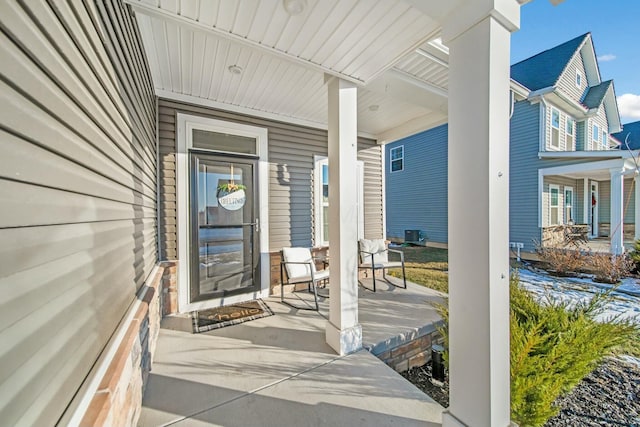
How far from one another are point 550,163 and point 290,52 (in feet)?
26.7

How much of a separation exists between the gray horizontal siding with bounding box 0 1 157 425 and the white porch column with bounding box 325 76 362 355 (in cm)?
159

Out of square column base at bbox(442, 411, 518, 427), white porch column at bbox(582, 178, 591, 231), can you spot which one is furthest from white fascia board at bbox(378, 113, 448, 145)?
white porch column at bbox(582, 178, 591, 231)

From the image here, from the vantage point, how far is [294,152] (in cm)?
405

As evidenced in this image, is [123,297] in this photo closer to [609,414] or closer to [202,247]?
[202,247]

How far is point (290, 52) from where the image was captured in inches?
81.5

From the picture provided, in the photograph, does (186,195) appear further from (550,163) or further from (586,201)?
(586,201)

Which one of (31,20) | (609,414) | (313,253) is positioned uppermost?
(31,20)

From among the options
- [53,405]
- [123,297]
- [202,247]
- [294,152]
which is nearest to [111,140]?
[123,297]

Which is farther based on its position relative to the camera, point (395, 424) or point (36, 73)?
point (395, 424)

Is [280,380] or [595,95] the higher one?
[595,95]

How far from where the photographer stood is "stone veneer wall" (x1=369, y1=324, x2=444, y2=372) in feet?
8.06

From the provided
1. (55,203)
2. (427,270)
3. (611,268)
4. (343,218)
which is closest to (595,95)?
(611,268)

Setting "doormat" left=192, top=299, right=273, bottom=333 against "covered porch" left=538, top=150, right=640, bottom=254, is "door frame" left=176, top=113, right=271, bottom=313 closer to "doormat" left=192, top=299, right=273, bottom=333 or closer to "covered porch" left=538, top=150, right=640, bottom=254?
"doormat" left=192, top=299, right=273, bottom=333

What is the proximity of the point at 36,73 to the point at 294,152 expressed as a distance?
3.46 meters
